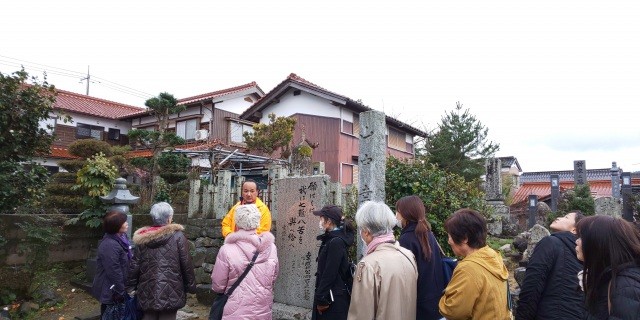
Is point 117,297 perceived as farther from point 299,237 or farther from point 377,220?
point 377,220

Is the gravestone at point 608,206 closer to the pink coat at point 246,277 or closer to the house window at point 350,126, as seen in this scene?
the house window at point 350,126

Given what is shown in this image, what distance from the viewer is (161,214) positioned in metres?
4.39

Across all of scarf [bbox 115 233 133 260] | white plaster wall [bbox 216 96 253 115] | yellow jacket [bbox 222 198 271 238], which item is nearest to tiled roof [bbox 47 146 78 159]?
white plaster wall [bbox 216 96 253 115]

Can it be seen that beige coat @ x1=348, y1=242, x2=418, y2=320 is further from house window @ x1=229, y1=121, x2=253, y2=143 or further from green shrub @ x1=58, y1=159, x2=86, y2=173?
house window @ x1=229, y1=121, x2=253, y2=143

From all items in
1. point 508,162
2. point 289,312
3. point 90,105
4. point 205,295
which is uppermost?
point 90,105

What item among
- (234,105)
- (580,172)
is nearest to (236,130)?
(234,105)

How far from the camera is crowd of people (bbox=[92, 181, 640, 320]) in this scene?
A: 2.35m

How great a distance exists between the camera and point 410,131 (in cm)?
2442

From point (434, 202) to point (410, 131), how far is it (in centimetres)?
1860

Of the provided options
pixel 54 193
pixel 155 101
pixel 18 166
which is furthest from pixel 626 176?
pixel 54 193

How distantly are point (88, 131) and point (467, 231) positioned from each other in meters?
25.1

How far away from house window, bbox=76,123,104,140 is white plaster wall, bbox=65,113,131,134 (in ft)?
0.61

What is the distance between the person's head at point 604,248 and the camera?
225cm

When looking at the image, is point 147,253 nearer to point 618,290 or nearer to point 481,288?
point 481,288
